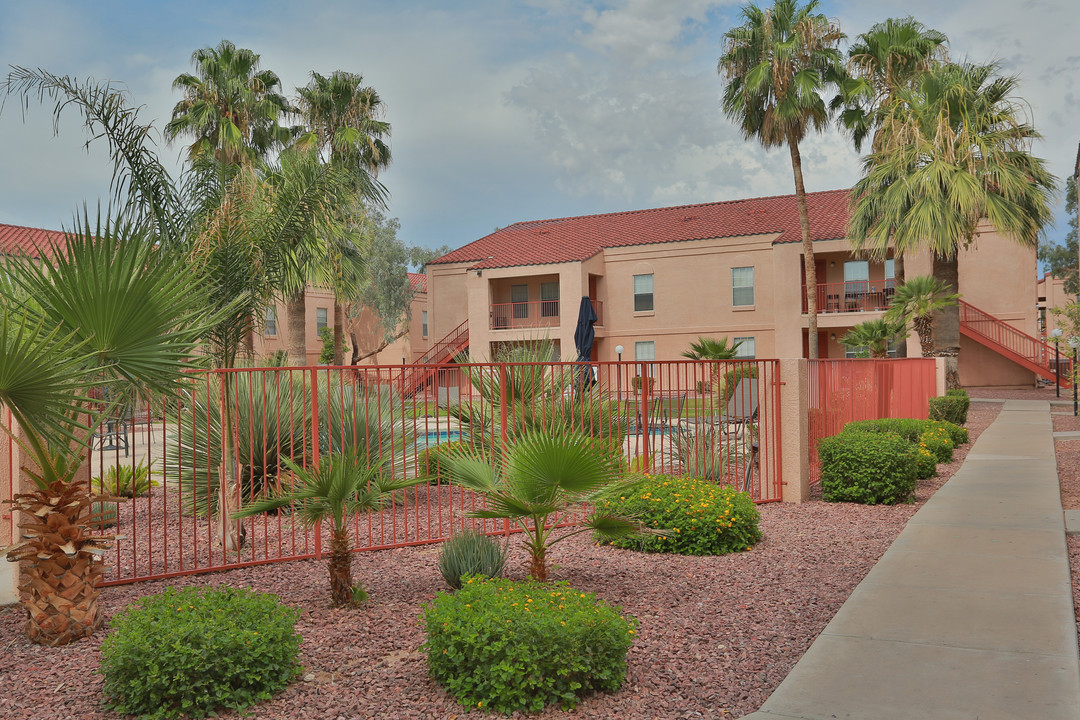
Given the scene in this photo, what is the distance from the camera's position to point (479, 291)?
37406 mm

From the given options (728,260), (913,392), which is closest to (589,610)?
(913,392)

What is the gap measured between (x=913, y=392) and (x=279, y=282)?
46.4 feet

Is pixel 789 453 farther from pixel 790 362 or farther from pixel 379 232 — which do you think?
pixel 379 232

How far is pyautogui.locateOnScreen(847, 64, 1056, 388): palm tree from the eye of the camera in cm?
2222

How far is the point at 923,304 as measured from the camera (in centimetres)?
2383

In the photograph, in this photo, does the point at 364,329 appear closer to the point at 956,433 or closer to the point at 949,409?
the point at 949,409

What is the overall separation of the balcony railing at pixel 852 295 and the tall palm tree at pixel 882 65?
6642mm

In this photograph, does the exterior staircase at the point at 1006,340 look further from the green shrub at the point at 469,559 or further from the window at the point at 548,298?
the green shrub at the point at 469,559

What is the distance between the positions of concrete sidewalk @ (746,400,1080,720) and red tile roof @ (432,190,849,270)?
85.6ft

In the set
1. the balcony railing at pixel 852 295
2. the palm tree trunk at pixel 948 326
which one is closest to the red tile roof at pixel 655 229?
the balcony railing at pixel 852 295

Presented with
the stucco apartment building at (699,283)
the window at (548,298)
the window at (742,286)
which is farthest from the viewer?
the window at (548,298)

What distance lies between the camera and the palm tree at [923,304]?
23891 millimetres

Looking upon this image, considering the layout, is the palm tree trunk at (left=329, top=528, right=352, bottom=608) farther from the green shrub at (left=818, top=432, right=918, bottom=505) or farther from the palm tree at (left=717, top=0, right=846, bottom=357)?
the palm tree at (left=717, top=0, right=846, bottom=357)

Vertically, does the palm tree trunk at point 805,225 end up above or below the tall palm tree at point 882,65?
below
